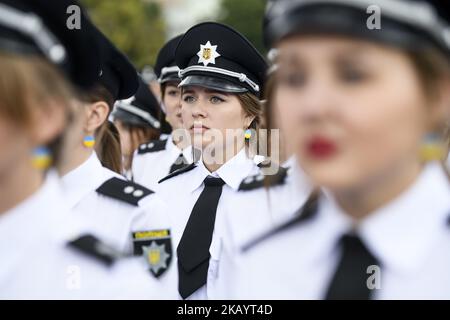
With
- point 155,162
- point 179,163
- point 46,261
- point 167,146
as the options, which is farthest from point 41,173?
point 167,146

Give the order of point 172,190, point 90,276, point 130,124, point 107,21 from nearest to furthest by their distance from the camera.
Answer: point 90,276 < point 172,190 < point 130,124 < point 107,21

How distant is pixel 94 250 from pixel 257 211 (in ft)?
1.68

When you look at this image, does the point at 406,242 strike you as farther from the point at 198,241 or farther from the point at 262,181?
the point at 198,241

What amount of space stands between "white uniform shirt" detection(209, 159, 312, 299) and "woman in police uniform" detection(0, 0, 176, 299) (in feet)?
0.98

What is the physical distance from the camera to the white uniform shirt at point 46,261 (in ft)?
5.93

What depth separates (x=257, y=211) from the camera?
1965 mm

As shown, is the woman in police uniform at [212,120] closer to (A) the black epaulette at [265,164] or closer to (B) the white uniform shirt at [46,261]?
(A) the black epaulette at [265,164]

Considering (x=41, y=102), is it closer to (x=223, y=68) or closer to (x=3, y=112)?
(x=3, y=112)

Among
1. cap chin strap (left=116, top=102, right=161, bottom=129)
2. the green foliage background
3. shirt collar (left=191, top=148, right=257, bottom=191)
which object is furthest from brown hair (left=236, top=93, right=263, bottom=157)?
the green foliage background

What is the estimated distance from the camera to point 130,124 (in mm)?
6523

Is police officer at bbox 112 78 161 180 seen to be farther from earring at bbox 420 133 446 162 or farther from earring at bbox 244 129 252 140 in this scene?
earring at bbox 420 133 446 162

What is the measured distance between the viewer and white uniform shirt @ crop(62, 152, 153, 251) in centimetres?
240

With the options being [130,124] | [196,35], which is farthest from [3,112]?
[130,124]
